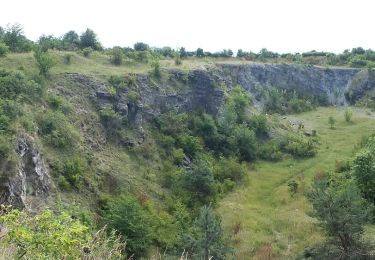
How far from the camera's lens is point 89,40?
56.1 m

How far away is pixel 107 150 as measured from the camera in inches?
1515

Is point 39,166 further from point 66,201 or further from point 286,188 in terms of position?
point 286,188

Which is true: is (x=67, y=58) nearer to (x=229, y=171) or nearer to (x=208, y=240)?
(x=229, y=171)

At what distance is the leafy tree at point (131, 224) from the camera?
2814 cm

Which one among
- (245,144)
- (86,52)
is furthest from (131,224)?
(86,52)

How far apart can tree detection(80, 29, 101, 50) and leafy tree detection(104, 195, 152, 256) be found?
103 feet

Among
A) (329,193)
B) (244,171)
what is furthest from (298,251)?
(244,171)

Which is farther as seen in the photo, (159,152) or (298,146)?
(298,146)

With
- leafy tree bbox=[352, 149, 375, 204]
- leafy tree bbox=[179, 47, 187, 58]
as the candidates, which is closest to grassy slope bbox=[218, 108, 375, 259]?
leafy tree bbox=[352, 149, 375, 204]

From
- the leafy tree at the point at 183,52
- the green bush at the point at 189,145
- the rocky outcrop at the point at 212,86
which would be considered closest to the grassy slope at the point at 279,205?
the green bush at the point at 189,145

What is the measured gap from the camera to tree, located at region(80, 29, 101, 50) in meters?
55.8

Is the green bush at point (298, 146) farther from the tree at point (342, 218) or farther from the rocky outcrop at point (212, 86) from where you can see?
the tree at point (342, 218)

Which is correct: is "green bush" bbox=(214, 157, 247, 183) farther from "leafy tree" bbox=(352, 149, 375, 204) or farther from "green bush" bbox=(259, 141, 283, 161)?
"leafy tree" bbox=(352, 149, 375, 204)

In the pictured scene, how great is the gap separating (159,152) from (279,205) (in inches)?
485
